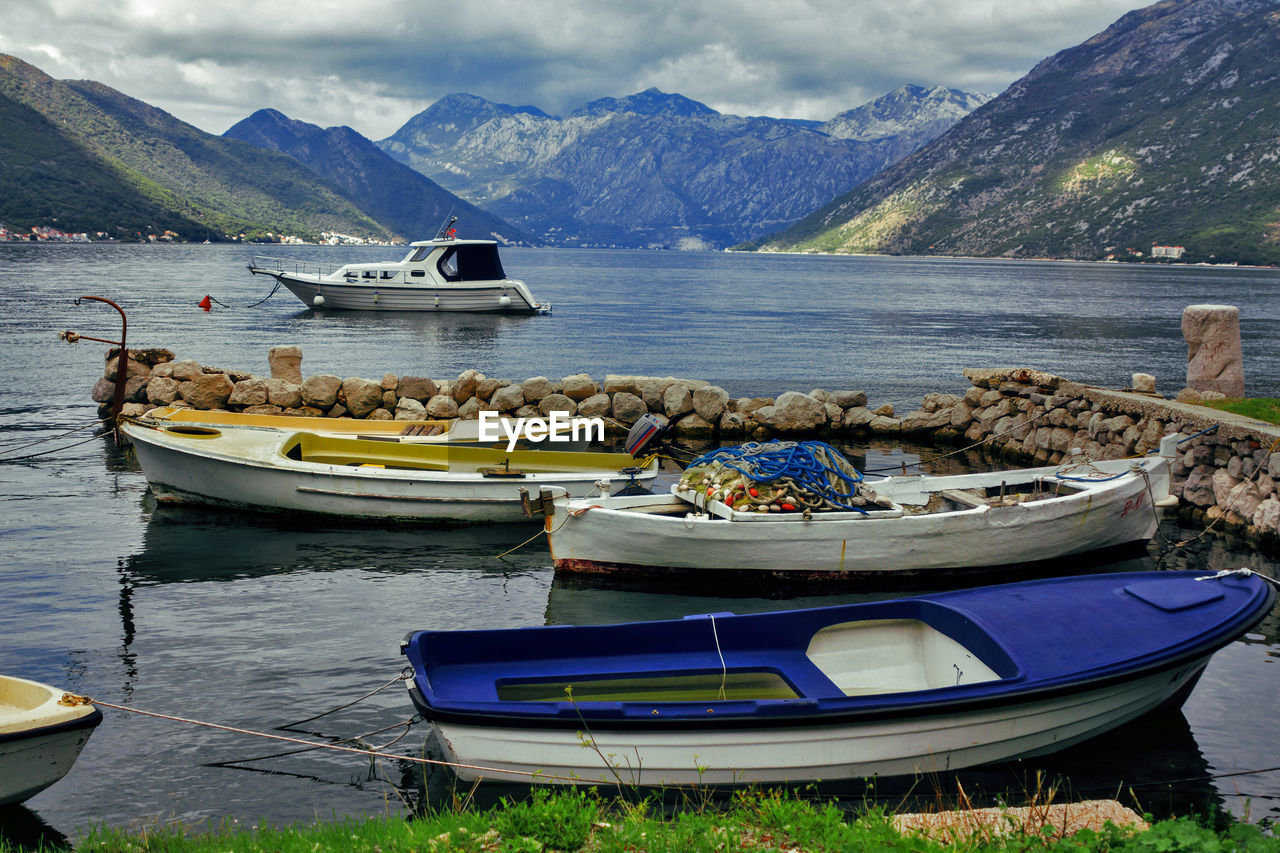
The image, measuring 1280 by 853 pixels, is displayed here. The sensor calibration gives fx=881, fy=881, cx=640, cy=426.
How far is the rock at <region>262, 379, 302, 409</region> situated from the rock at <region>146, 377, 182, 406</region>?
237 centimetres

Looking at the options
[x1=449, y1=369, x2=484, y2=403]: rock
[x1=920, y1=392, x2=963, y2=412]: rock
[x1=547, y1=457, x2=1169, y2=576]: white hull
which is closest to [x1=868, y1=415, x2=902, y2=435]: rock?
[x1=920, y1=392, x2=963, y2=412]: rock

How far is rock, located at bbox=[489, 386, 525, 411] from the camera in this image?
65.7ft

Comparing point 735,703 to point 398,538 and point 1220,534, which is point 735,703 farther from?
point 1220,534

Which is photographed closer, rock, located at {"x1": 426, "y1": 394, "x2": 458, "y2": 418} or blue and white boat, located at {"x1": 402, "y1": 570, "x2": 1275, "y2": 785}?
blue and white boat, located at {"x1": 402, "y1": 570, "x2": 1275, "y2": 785}

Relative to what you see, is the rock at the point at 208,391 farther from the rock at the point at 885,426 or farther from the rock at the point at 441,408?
the rock at the point at 885,426

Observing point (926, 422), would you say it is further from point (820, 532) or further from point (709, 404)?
point (820, 532)

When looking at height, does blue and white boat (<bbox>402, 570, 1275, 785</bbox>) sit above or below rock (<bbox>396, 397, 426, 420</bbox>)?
below

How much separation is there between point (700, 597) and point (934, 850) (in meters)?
6.74

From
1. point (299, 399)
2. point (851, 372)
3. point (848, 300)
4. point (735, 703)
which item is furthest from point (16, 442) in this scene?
point (848, 300)

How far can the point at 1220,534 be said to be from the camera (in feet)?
45.4

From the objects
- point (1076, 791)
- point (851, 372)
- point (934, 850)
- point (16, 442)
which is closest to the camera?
point (934, 850)

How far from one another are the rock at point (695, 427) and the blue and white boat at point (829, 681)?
12.8 metres

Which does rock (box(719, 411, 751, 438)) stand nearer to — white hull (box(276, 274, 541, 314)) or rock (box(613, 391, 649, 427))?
rock (box(613, 391, 649, 427))

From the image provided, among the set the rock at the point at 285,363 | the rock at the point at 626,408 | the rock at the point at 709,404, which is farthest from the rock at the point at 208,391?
the rock at the point at 709,404
